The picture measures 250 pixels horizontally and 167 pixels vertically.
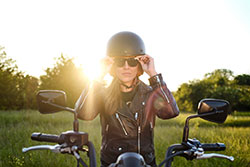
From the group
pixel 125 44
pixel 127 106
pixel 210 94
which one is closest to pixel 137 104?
pixel 127 106

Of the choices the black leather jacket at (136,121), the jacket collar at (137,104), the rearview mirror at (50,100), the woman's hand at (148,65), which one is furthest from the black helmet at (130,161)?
the woman's hand at (148,65)

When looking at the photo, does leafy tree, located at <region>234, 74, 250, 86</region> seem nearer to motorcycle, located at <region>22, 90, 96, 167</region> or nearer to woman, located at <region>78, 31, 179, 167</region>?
woman, located at <region>78, 31, 179, 167</region>

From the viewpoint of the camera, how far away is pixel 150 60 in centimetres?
284

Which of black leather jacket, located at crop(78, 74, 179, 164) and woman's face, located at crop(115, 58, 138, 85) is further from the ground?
woman's face, located at crop(115, 58, 138, 85)

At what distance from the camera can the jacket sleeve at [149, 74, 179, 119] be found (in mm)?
2592

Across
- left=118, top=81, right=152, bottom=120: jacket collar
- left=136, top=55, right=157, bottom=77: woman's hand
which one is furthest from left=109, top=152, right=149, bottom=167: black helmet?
left=136, top=55, right=157, bottom=77: woman's hand

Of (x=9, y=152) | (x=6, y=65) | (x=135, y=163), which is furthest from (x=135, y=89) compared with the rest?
(x=6, y=65)

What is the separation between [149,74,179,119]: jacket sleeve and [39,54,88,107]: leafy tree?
26.2 meters

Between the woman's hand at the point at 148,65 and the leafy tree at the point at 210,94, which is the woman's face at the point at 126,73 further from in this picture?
the leafy tree at the point at 210,94

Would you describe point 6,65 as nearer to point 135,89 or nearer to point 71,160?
point 71,160

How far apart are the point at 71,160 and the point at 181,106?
2608cm

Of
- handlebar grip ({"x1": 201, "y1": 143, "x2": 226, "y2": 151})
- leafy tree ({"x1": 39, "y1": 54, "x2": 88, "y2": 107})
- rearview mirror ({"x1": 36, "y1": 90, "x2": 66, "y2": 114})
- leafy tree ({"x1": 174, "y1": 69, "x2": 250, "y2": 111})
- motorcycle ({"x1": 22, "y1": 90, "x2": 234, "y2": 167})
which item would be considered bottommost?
leafy tree ({"x1": 174, "y1": 69, "x2": 250, "y2": 111})

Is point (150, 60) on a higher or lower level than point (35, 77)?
higher

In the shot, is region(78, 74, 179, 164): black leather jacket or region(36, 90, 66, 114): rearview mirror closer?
region(36, 90, 66, 114): rearview mirror
